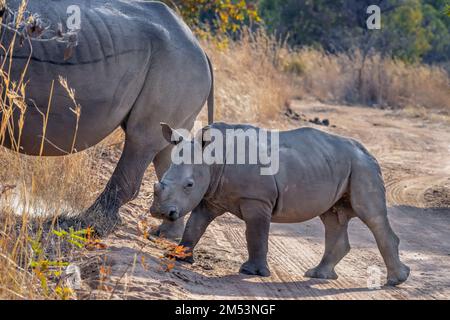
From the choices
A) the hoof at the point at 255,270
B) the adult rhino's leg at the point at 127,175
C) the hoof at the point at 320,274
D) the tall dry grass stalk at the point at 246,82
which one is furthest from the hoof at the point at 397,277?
the tall dry grass stalk at the point at 246,82

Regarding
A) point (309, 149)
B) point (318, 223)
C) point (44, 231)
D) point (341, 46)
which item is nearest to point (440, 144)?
point (318, 223)

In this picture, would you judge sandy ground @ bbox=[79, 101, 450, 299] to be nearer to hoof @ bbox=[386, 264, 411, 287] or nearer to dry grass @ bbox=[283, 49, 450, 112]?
hoof @ bbox=[386, 264, 411, 287]

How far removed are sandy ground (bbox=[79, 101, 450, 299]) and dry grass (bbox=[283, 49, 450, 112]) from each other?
10.0 meters

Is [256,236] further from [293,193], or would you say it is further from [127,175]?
[127,175]

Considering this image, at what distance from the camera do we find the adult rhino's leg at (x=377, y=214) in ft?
22.4

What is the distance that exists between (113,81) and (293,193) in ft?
5.21

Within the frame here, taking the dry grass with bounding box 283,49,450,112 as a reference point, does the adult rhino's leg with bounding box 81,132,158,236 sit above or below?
above

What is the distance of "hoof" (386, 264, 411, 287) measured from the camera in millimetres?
6777

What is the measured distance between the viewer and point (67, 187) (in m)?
7.48

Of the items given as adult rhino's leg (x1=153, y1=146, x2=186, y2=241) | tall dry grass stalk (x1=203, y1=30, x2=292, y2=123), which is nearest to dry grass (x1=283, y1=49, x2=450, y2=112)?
tall dry grass stalk (x1=203, y1=30, x2=292, y2=123)

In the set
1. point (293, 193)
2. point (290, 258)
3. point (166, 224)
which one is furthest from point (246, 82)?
point (293, 193)

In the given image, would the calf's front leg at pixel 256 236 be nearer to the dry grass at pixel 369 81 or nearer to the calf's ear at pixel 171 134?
the calf's ear at pixel 171 134

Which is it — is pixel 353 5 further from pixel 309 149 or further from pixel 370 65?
pixel 309 149

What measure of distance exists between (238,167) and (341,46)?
23163 millimetres
